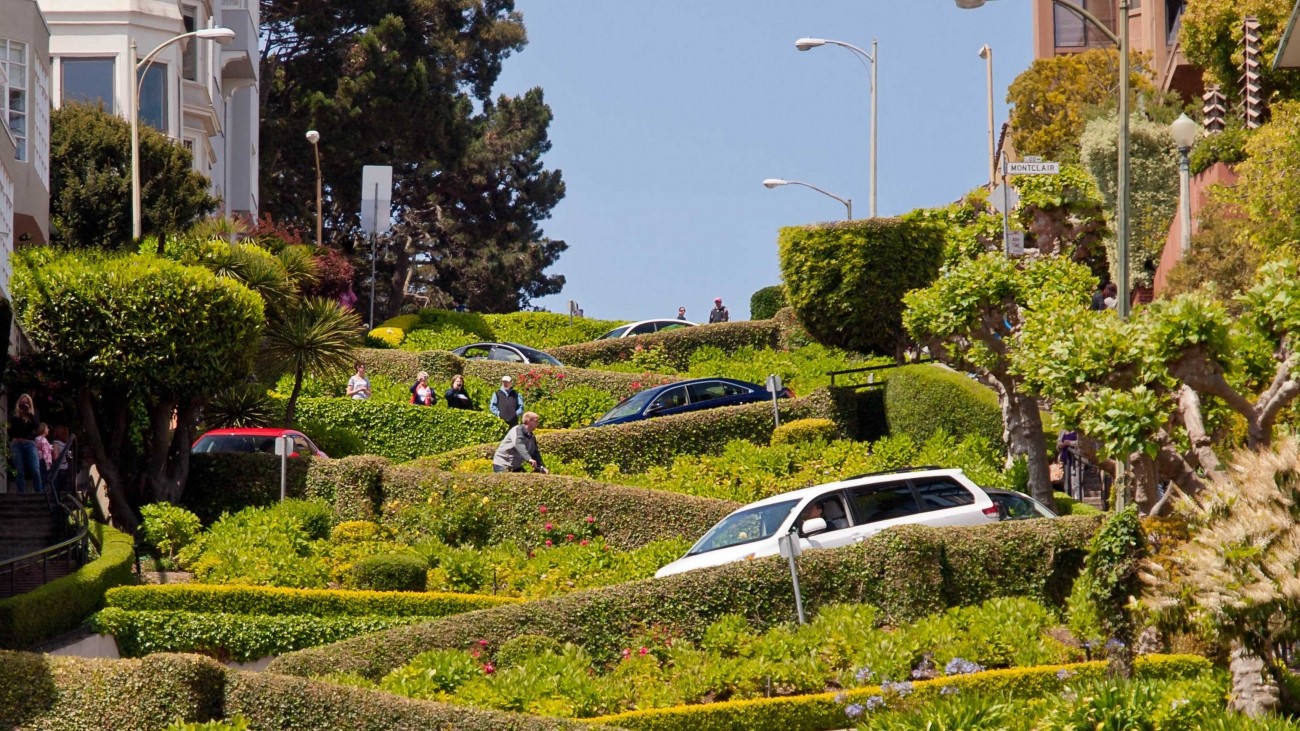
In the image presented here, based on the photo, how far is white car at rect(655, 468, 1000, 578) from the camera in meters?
21.6

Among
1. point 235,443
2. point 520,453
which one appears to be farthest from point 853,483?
point 235,443

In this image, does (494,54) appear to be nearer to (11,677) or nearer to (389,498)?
(389,498)

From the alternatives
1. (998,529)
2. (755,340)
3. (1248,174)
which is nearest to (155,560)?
(998,529)

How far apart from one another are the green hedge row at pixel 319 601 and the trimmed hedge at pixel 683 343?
2716cm

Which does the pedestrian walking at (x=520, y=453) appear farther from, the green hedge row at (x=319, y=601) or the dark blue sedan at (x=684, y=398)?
the green hedge row at (x=319, y=601)

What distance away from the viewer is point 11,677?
55.1 feet

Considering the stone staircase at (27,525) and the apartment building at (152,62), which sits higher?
the apartment building at (152,62)

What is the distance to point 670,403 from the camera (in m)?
35.8

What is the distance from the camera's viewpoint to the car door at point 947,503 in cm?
2212

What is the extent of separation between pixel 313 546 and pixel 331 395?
14.5 m

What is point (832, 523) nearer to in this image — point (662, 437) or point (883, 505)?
point (883, 505)

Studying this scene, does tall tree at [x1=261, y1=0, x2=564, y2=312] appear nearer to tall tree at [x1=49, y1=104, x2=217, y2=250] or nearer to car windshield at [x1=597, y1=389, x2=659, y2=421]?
tall tree at [x1=49, y1=104, x2=217, y2=250]

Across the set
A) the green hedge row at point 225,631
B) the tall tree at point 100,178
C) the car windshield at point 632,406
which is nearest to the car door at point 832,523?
the green hedge row at point 225,631

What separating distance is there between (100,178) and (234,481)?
1407cm
